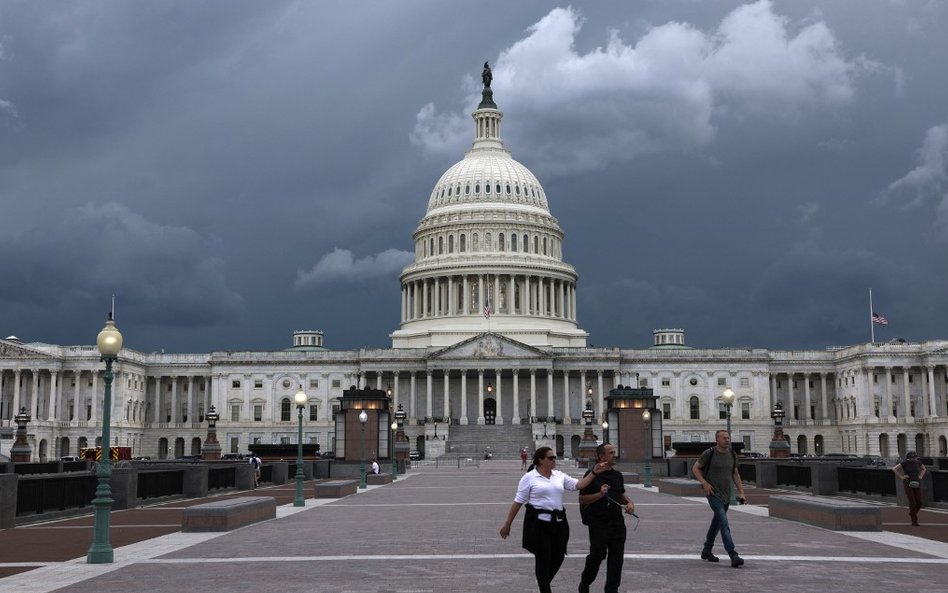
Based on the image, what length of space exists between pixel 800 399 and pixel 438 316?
162 feet

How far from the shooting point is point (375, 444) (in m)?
74.2

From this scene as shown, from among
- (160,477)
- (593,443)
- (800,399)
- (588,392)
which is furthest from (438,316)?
(160,477)

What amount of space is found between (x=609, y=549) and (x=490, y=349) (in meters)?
122

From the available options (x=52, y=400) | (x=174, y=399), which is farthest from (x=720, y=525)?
(x=174, y=399)

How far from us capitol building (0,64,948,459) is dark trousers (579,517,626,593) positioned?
106m

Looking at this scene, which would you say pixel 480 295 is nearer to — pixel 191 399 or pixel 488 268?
pixel 488 268

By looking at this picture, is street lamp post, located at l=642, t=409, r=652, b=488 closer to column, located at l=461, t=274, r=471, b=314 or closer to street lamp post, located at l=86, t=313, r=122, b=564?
street lamp post, located at l=86, t=313, r=122, b=564

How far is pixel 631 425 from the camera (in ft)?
243

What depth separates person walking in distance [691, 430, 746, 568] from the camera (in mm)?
20406

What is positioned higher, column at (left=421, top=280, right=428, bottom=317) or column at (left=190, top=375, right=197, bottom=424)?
column at (left=421, top=280, right=428, bottom=317)

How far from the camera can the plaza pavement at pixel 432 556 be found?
17.9m

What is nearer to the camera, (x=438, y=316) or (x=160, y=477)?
(x=160, y=477)

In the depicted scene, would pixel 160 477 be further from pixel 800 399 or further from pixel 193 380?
pixel 800 399

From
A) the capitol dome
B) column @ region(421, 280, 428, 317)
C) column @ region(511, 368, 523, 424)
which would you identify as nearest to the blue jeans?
column @ region(511, 368, 523, 424)
